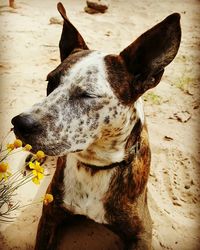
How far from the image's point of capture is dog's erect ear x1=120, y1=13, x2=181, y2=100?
2.04 m

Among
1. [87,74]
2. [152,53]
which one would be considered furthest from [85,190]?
[152,53]

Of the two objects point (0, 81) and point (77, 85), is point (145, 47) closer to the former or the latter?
point (77, 85)

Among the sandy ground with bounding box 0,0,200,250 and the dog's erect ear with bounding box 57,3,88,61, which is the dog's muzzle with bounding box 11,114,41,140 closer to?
the dog's erect ear with bounding box 57,3,88,61

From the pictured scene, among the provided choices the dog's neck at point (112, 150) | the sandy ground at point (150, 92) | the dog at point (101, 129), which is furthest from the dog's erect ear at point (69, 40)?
the sandy ground at point (150, 92)

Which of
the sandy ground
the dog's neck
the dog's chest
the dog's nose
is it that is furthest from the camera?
the sandy ground

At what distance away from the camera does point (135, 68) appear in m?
2.23

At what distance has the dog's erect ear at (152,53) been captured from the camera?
6.68 feet

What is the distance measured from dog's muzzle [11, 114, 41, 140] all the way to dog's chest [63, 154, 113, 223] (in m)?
0.63

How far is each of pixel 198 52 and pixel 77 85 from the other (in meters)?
4.37

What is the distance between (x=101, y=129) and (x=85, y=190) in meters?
0.60

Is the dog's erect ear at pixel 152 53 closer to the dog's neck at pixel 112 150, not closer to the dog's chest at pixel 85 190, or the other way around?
the dog's neck at pixel 112 150

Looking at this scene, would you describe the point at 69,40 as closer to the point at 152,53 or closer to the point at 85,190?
the point at 152,53

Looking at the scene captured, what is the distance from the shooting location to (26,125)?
1.97 meters

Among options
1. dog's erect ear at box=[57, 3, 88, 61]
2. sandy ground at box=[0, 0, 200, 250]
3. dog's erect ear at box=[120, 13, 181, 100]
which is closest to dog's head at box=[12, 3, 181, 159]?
dog's erect ear at box=[120, 13, 181, 100]
